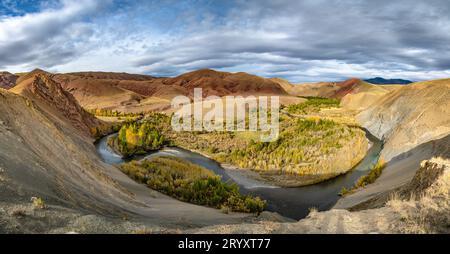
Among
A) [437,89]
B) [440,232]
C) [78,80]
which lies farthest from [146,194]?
[78,80]

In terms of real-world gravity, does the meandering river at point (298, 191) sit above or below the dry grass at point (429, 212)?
below

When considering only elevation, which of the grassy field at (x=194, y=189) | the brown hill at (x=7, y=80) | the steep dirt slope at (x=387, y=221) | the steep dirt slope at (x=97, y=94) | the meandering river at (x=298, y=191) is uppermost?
the brown hill at (x=7, y=80)

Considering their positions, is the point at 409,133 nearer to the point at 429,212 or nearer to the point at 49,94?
the point at 429,212

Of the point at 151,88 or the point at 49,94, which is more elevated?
the point at 151,88

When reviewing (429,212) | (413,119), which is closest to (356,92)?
(413,119)

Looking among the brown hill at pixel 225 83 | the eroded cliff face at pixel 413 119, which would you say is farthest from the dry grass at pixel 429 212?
the brown hill at pixel 225 83

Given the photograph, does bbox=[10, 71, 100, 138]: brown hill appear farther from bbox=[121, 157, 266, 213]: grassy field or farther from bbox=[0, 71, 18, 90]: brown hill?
bbox=[0, 71, 18, 90]: brown hill

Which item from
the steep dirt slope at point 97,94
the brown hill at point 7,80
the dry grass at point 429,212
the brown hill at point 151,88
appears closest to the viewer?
the dry grass at point 429,212

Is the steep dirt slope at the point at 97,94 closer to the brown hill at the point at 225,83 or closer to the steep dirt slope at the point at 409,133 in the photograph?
the brown hill at the point at 225,83
